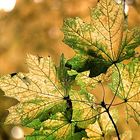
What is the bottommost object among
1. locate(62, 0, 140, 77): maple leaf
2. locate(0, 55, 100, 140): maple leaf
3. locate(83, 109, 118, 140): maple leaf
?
locate(83, 109, 118, 140): maple leaf

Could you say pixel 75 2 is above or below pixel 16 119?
above

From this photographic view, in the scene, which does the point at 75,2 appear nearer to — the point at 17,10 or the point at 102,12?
the point at 17,10

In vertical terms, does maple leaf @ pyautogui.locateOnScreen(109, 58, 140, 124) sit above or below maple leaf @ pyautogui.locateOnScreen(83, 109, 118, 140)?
above

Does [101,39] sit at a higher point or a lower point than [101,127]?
higher

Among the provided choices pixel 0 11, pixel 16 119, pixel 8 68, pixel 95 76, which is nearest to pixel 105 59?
pixel 95 76
